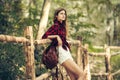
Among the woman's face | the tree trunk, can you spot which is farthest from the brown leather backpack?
the tree trunk

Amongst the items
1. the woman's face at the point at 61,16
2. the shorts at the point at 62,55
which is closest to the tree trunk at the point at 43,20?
the woman's face at the point at 61,16

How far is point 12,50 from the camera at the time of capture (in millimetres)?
6945

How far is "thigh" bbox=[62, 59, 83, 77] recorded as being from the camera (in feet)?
18.5

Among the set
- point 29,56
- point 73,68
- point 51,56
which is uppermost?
point 29,56

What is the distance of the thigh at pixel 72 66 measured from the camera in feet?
18.5

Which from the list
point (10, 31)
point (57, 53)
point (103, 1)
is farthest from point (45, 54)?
point (103, 1)

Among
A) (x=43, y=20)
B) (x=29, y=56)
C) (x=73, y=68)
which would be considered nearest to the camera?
(x=29, y=56)

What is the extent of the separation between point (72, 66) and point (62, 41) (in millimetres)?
466

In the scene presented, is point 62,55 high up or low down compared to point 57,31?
down

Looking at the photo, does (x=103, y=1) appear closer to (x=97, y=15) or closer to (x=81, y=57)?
(x=97, y=15)

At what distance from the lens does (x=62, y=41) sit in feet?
18.6

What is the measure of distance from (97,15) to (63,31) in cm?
2284

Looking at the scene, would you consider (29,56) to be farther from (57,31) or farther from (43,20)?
(43,20)

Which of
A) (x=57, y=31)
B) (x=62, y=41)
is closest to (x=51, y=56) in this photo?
(x=62, y=41)
